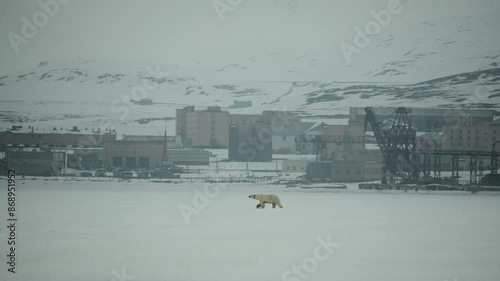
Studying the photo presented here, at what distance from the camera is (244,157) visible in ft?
142

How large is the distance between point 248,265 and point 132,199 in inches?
551

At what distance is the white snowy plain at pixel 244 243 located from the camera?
9.97 meters

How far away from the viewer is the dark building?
43219 millimetres

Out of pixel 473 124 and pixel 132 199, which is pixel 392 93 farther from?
pixel 132 199

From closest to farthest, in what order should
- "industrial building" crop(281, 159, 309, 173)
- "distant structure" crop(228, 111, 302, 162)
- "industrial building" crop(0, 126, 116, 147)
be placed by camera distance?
1. "industrial building" crop(281, 159, 309, 173)
2. "distant structure" crop(228, 111, 302, 162)
3. "industrial building" crop(0, 126, 116, 147)

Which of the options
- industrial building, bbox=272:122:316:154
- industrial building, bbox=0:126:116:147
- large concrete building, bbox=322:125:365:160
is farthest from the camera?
industrial building, bbox=272:122:316:154

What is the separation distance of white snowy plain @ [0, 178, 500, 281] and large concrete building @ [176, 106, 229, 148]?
89.4 feet

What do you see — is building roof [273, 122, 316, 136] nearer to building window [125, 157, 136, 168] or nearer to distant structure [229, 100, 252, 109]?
building window [125, 157, 136, 168]

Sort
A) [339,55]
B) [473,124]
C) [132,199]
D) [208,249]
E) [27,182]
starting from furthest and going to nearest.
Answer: [339,55], [473,124], [27,182], [132,199], [208,249]

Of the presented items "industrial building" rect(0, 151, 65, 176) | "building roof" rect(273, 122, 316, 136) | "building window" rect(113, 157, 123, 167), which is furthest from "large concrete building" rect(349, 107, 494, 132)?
"industrial building" rect(0, 151, 65, 176)

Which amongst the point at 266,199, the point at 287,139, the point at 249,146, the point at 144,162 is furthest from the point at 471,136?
the point at 266,199

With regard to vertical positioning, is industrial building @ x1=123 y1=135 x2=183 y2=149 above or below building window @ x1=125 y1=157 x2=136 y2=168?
above

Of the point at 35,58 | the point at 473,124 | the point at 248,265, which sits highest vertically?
the point at 35,58

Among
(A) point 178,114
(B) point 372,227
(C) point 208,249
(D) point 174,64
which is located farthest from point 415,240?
(D) point 174,64
